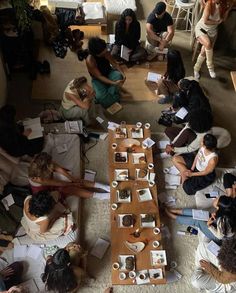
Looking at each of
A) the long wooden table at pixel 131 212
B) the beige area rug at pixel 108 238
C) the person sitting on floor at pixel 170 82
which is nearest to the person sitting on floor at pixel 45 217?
the beige area rug at pixel 108 238

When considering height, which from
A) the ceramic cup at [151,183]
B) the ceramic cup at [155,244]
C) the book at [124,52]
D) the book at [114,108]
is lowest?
the ceramic cup at [155,244]

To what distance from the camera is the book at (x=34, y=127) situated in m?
4.48

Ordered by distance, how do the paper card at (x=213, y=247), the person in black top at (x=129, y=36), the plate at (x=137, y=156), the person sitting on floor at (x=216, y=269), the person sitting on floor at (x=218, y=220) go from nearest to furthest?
the person sitting on floor at (x=216, y=269) < the person sitting on floor at (x=218, y=220) < the paper card at (x=213, y=247) < the plate at (x=137, y=156) < the person in black top at (x=129, y=36)

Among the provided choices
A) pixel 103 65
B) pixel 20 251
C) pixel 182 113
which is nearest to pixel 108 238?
pixel 20 251

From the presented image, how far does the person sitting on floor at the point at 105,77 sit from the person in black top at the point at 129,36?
0.48 meters

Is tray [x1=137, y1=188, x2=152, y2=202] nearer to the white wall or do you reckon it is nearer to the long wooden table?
the long wooden table

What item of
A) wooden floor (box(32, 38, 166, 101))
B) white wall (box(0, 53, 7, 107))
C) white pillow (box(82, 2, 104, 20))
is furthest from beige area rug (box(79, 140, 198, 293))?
white pillow (box(82, 2, 104, 20))

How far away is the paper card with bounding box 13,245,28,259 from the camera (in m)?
3.87

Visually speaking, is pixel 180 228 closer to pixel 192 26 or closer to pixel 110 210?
pixel 110 210

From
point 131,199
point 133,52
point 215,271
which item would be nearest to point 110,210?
point 131,199

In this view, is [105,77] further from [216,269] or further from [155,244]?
[216,269]

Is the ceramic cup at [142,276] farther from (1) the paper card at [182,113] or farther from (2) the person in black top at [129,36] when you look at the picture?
(2) the person in black top at [129,36]

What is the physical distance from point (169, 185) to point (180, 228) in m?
0.55

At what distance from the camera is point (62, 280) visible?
336 cm
